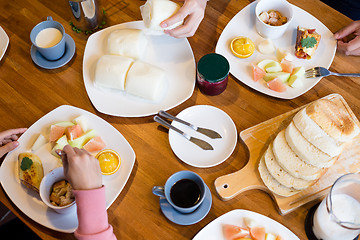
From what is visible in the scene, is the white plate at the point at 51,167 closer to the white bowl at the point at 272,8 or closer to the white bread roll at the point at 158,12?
the white bread roll at the point at 158,12

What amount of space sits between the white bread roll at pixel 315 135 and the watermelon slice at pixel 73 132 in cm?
98

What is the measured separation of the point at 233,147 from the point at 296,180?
1.01 ft

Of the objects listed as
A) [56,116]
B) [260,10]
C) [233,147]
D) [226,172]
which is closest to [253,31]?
[260,10]

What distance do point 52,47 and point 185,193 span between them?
0.96 meters

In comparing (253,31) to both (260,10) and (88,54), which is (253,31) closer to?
(260,10)

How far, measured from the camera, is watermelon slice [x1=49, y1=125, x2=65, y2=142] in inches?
65.0

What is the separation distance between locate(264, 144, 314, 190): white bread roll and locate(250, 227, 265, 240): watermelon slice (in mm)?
219

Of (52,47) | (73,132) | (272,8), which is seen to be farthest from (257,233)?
(52,47)

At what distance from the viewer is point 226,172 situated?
5.33ft

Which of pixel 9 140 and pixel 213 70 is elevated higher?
pixel 213 70

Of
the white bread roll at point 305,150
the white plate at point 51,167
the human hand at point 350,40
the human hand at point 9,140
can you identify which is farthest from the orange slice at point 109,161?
the human hand at point 350,40

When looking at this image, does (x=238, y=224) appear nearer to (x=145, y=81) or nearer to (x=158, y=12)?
(x=145, y=81)

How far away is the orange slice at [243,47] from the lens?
1820 mm

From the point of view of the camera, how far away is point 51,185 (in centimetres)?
150
